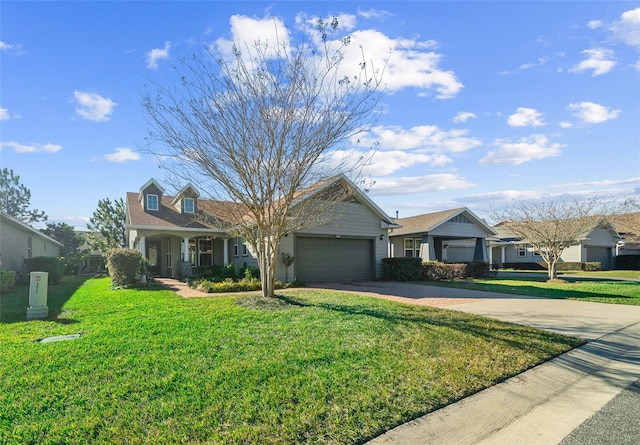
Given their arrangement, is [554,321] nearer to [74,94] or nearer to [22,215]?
[74,94]

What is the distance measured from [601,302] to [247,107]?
12.3 meters

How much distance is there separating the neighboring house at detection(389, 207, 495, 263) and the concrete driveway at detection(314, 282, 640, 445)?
50.2ft

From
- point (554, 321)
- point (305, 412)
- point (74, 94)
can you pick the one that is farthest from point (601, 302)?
point (74, 94)

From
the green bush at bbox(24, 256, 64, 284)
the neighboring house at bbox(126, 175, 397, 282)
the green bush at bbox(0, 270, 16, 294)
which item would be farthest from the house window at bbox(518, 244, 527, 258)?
the green bush at bbox(0, 270, 16, 294)

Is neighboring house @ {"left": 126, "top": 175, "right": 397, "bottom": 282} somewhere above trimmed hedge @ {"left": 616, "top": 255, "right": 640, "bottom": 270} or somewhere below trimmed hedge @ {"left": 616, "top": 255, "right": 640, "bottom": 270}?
above

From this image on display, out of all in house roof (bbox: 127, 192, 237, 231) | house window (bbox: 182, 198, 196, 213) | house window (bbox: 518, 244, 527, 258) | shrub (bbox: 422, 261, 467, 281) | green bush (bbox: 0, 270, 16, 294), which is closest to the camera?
green bush (bbox: 0, 270, 16, 294)

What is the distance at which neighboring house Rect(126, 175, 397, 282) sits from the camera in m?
17.7

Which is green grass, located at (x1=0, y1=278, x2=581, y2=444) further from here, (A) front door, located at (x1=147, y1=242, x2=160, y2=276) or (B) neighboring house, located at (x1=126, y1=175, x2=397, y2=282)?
(A) front door, located at (x1=147, y1=242, x2=160, y2=276)

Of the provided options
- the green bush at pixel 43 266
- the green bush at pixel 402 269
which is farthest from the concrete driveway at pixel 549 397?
the green bush at pixel 43 266

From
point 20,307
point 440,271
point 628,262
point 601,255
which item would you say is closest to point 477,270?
point 440,271

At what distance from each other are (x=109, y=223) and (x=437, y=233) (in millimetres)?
27453

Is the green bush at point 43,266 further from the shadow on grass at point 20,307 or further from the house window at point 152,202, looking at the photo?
the house window at point 152,202

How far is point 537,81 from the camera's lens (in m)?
10.8

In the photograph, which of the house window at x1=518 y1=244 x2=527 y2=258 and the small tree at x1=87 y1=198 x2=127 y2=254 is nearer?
the small tree at x1=87 y1=198 x2=127 y2=254
